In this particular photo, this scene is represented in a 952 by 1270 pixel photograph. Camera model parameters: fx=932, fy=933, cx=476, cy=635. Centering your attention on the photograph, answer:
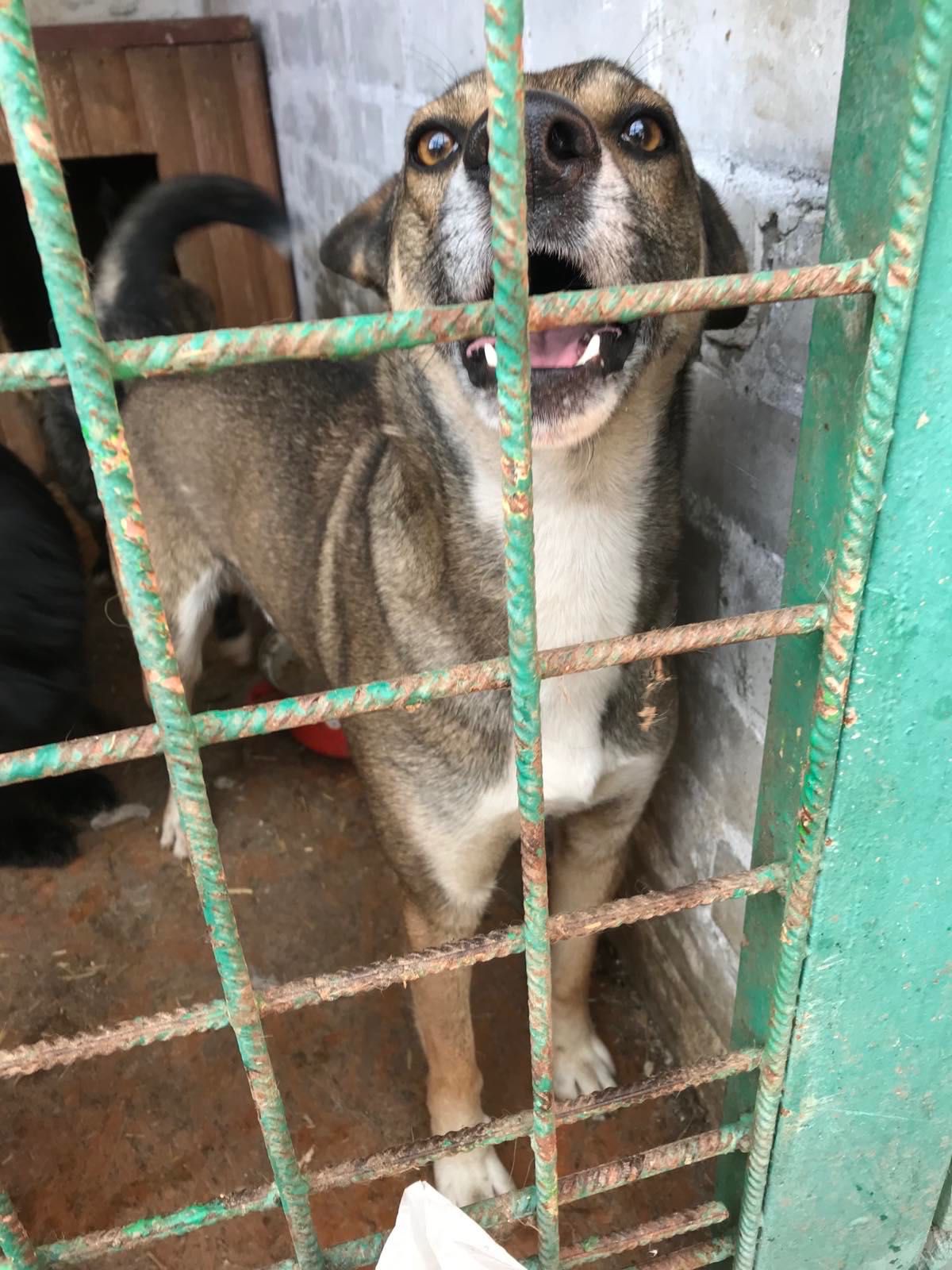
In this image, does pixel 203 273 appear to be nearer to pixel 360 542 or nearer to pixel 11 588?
pixel 11 588

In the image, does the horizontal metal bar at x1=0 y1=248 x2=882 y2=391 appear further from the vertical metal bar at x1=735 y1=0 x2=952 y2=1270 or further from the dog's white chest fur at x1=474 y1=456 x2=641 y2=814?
the dog's white chest fur at x1=474 y1=456 x2=641 y2=814

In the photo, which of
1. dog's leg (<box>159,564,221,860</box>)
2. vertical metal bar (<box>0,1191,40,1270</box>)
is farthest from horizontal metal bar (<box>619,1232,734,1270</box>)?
dog's leg (<box>159,564,221,860</box>)

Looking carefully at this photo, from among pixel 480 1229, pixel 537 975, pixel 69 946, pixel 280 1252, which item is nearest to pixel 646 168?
pixel 537 975

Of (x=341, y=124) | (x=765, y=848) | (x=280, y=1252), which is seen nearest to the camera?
(x=765, y=848)

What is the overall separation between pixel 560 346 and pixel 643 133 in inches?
10.4

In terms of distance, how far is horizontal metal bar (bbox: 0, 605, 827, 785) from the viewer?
2.11 feet

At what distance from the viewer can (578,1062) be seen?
1755 millimetres

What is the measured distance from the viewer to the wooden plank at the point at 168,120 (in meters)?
3.31

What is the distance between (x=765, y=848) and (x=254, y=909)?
1485 millimetres

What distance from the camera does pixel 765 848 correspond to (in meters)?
1.01

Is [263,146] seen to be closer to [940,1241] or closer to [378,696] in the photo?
[378,696]

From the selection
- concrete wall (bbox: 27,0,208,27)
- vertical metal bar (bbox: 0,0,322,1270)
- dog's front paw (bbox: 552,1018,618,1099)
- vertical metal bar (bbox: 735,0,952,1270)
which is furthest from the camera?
concrete wall (bbox: 27,0,208,27)

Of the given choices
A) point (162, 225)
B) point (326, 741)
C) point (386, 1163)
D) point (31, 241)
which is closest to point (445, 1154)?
point (386, 1163)

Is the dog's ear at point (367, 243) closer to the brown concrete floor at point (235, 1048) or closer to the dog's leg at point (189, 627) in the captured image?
the dog's leg at point (189, 627)
